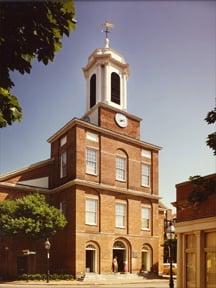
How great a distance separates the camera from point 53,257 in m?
34.7

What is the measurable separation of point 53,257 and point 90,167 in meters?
7.84

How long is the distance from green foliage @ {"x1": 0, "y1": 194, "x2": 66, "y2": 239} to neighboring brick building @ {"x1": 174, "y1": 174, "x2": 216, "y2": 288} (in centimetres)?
1457

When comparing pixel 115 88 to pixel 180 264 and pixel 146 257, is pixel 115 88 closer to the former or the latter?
pixel 146 257

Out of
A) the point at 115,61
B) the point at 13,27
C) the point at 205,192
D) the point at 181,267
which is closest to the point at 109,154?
the point at 115,61

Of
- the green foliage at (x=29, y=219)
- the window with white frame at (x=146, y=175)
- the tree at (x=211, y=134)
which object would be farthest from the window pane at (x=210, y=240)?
the window with white frame at (x=146, y=175)

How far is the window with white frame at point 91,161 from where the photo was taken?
34.8m

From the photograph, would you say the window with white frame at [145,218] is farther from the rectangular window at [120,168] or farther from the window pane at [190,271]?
the window pane at [190,271]

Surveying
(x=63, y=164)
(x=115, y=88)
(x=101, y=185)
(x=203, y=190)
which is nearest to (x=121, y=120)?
(x=115, y=88)

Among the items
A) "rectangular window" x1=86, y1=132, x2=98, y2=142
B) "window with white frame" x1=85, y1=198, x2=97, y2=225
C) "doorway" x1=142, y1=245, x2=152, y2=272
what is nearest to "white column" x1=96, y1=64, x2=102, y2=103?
"rectangular window" x1=86, y1=132, x2=98, y2=142

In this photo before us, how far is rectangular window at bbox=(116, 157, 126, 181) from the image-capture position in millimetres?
36969

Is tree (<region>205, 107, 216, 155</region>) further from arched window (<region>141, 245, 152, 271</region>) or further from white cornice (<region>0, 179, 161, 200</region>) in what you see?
arched window (<region>141, 245, 152, 271</region>)

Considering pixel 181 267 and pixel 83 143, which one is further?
pixel 83 143

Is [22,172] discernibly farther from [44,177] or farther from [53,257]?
[53,257]

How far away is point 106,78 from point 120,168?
26.8 ft
